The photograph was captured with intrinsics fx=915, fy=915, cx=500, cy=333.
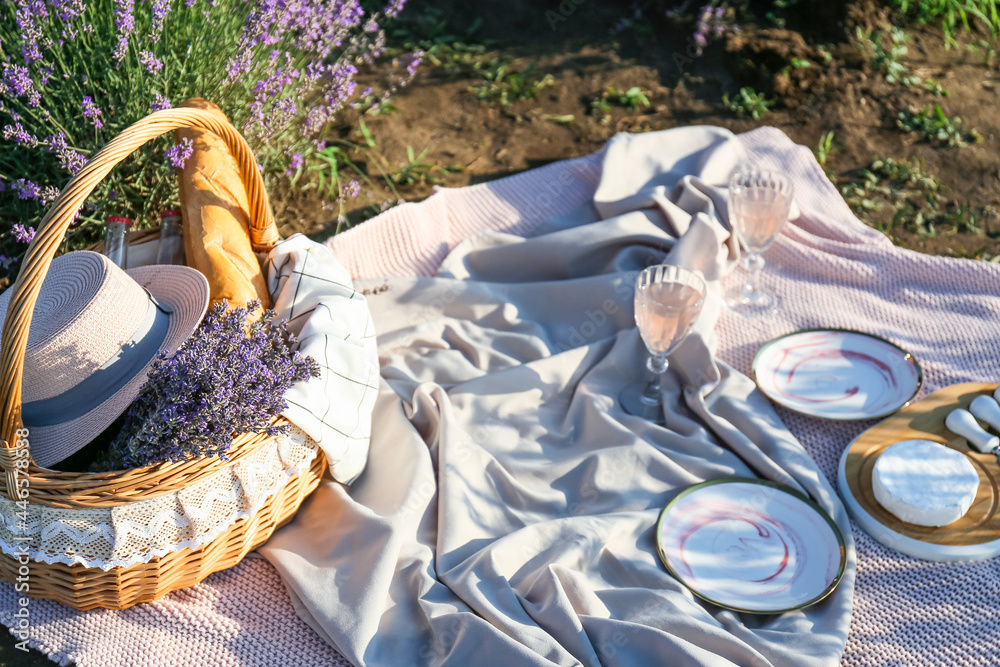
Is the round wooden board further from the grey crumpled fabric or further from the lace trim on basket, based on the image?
the lace trim on basket

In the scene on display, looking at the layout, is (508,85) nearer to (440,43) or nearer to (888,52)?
(440,43)

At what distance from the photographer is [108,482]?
179cm

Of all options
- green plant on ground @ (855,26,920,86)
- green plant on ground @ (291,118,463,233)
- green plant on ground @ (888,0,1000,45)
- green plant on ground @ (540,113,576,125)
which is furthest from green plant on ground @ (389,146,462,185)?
green plant on ground @ (888,0,1000,45)

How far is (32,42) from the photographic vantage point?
7.80ft

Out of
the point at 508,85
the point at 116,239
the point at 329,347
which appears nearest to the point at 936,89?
the point at 508,85

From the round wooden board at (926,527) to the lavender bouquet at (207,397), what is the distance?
1340 mm

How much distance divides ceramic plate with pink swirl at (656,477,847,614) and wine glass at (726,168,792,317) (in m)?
0.84

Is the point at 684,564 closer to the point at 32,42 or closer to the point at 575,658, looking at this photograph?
the point at 575,658

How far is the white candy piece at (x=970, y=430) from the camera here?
2229mm

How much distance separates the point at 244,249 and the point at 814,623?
1.64 metres

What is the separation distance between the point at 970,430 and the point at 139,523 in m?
1.94

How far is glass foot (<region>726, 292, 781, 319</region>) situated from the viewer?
2.90 metres

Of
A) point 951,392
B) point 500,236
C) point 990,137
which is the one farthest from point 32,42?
point 990,137

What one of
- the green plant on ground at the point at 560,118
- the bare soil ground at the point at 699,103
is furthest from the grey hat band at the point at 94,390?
the green plant on ground at the point at 560,118
